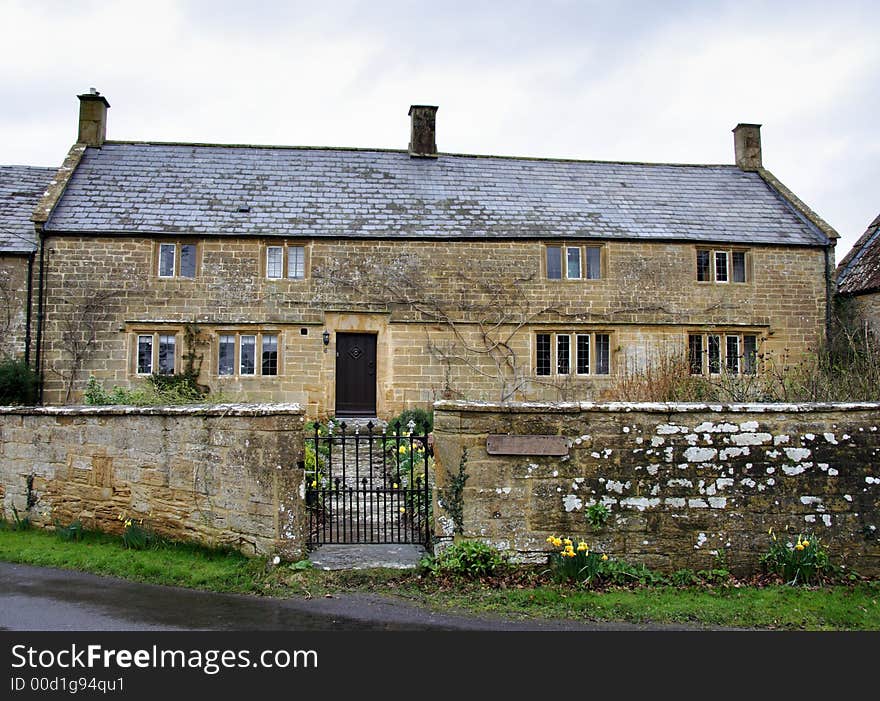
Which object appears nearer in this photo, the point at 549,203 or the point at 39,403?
the point at 39,403

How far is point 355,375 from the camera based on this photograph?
1975cm

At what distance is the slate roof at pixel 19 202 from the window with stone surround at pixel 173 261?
3.23 metres

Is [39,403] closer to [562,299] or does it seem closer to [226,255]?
[226,255]

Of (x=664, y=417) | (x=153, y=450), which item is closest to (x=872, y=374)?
(x=664, y=417)

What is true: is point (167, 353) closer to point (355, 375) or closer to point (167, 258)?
point (167, 258)

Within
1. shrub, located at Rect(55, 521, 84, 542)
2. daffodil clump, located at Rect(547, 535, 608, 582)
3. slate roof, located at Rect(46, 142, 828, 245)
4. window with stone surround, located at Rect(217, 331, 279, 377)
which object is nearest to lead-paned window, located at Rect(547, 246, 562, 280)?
slate roof, located at Rect(46, 142, 828, 245)

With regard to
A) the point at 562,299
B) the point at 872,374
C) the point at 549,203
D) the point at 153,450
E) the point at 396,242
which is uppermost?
the point at 549,203

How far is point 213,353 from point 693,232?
14427 mm

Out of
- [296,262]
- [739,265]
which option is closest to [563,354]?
[739,265]

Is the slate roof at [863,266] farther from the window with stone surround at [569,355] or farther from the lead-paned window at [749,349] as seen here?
the window with stone surround at [569,355]

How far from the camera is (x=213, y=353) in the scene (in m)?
19.3

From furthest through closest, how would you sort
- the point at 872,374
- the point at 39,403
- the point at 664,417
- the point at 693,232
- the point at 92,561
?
the point at 693,232, the point at 39,403, the point at 872,374, the point at 92,561, the point at 664,417

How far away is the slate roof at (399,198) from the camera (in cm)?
1988

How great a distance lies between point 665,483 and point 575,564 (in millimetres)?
1305
